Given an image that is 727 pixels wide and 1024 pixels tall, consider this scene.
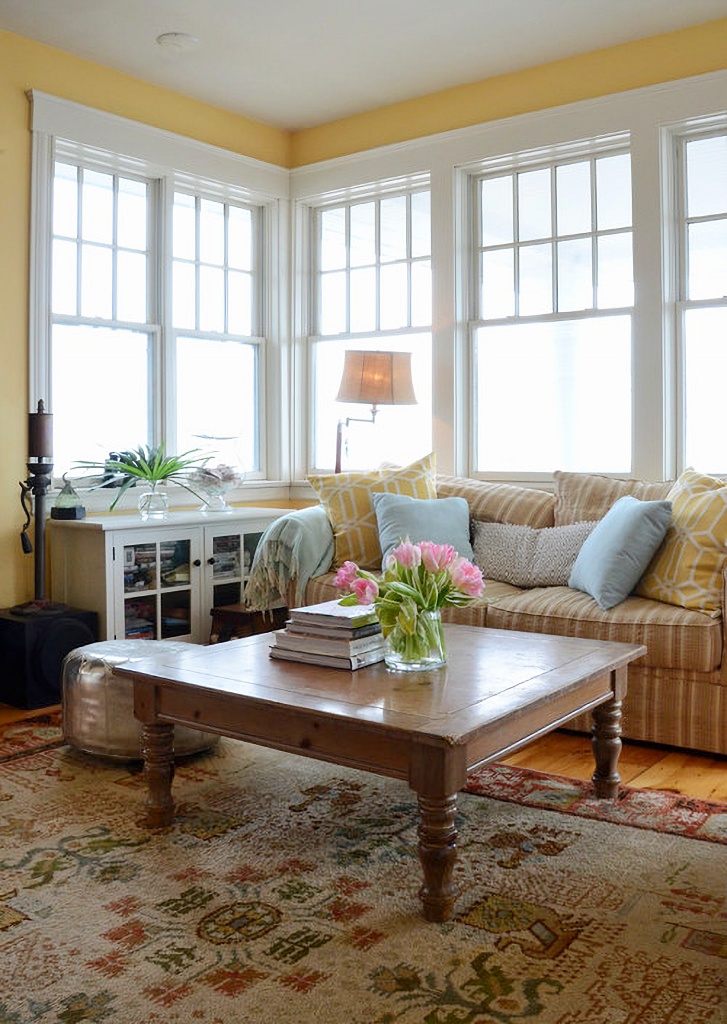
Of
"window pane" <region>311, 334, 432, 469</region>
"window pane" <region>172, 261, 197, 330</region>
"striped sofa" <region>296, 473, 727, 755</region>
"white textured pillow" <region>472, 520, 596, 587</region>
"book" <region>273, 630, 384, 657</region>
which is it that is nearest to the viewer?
"book" <region>273, 630, 384, 657</region>

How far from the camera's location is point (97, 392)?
4.77 meters

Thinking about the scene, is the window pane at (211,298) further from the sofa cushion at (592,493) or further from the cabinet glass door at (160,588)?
the sofa cushion at (592,493)

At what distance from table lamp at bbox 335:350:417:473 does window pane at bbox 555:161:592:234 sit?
1.02 metres

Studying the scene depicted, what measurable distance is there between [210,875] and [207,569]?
8.01ft

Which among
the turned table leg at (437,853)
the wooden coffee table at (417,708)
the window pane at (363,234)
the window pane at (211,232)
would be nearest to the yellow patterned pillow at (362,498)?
the wooden coffee table at (417,708)

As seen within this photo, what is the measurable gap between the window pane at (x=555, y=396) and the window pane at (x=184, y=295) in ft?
5.12

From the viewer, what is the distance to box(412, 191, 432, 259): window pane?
5.20 metres

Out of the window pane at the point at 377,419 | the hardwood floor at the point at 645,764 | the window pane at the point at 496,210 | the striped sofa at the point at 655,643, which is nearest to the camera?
the hardwood floor at the point at 645,764

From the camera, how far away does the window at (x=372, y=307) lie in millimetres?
5258

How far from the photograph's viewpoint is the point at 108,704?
309cm

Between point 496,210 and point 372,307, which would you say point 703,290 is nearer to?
point 496,210

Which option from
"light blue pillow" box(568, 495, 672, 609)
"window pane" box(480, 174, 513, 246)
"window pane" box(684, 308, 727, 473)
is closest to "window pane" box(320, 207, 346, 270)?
"window pane" box(480, 174, 513, 246)

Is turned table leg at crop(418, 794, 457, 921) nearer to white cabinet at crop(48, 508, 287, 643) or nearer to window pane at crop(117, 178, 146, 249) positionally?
white cabinet at crop(48, 508, 287, 643)

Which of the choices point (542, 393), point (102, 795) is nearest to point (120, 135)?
point (542, 393)
